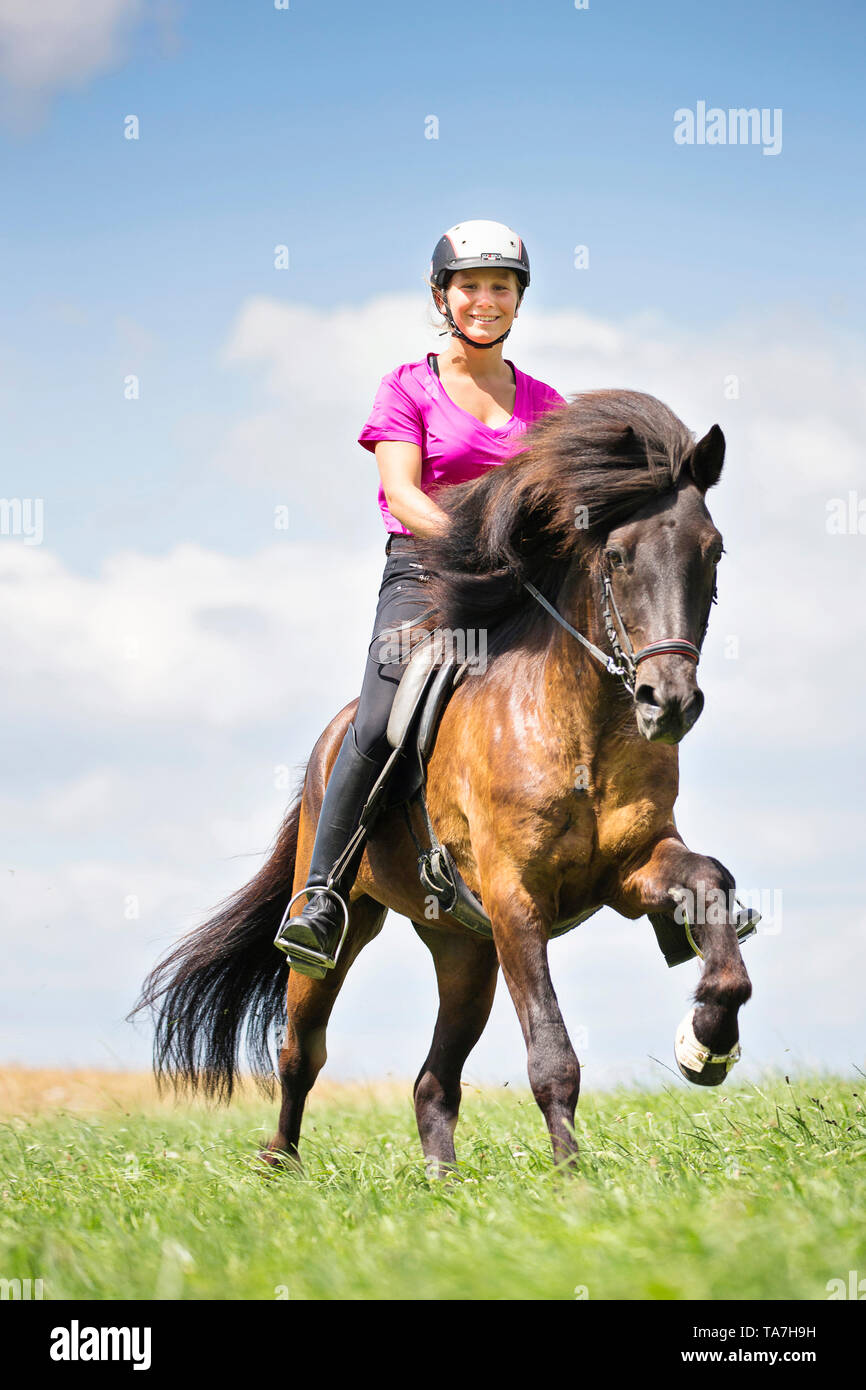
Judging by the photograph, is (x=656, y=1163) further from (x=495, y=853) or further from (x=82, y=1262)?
(x=82, y=1262)

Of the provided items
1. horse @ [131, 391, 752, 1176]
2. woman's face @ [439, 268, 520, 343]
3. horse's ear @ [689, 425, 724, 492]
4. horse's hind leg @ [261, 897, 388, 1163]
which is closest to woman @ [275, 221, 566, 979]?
woman's face @ [439, 268, 520, 343]

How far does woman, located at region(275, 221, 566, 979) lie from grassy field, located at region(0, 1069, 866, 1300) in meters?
1.31

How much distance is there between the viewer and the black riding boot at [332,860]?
20.0 feet

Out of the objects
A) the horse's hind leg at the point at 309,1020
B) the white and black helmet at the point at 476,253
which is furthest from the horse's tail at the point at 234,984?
the white and black helmet at the point at 476,253

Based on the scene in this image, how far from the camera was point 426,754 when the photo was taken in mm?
5867

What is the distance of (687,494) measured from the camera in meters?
4.89

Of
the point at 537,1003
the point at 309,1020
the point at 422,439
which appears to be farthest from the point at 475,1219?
the point at 422,439

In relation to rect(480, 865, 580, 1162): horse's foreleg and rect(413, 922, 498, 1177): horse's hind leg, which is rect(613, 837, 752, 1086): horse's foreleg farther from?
rect(413, 922, 498, 1177): horse's hind leg

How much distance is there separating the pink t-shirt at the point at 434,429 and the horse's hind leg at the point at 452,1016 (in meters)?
2.10

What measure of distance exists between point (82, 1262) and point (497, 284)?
445cm

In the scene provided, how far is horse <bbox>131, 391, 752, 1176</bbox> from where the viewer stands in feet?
15.3

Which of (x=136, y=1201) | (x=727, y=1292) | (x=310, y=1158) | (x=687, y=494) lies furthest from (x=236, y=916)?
(x=727, y=1292)

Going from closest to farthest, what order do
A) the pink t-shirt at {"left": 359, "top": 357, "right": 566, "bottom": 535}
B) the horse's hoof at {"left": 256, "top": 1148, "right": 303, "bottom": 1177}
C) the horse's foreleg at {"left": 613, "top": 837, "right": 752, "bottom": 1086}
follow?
1. the horse's foreleg at {"left": 613, "top": 837, "right": 752, "bottom": 1086}
2. the horse's hoof at {"left": 256, "top": 1148, "right": 303, "bottom": 1177}
3. the pink t-shirt at {"left": 359, "top": 357, "right": 566, "bottom": 535}

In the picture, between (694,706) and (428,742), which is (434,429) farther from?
(694,706)
